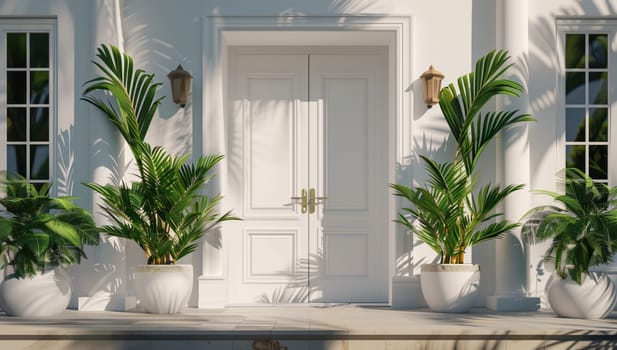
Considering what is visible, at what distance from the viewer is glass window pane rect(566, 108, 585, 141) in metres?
7.05

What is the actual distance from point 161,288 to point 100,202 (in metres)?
1.03

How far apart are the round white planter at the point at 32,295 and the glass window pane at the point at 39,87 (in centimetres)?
175

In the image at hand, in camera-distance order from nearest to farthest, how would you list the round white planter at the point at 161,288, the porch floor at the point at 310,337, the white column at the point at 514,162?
the porch floor at the point at 310,337 → the round white planter at the point at 161,288 → the white column at the point at 514,162

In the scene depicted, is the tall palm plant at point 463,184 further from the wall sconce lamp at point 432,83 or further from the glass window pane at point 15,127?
the glass window pane at point 15,127

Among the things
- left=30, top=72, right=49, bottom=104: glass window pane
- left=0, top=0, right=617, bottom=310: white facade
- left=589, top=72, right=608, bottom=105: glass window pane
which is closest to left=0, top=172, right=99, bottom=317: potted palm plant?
left=0, top=0, right=617, bottom=310: white facade

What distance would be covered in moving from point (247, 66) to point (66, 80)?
65.8 inches

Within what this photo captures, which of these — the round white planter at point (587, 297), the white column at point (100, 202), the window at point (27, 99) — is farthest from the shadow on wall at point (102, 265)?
the round white planter at point (587, 297)

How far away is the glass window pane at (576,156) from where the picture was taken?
7027 millimetres

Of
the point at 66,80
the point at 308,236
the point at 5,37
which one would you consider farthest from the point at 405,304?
the point at 5,37

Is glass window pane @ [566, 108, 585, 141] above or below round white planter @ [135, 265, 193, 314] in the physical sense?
above

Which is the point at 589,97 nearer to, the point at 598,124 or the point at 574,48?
the point at 598,124

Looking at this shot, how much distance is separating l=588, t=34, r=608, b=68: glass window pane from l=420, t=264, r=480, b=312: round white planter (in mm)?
2310

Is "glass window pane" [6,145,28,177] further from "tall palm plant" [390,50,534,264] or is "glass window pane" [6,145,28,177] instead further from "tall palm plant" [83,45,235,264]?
"tall palm plant" [390,50,534,264]

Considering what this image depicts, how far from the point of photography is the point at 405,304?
266 inches
